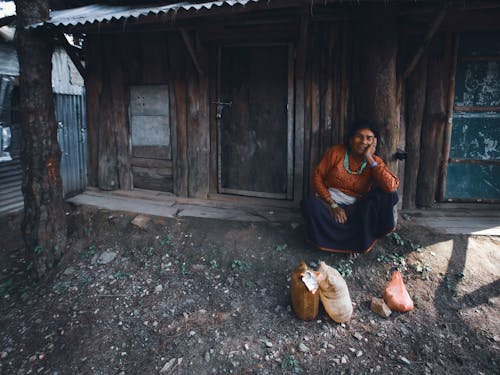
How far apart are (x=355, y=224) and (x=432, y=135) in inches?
74.8

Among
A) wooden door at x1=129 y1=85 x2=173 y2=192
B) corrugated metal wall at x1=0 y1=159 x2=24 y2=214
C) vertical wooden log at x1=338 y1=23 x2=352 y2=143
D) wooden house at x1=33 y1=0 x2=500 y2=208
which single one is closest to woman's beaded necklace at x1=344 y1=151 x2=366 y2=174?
wooden house at x1=33 y1=0 x2=500 y2=208

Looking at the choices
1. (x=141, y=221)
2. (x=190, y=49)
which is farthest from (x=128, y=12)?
(x=141, y=221)

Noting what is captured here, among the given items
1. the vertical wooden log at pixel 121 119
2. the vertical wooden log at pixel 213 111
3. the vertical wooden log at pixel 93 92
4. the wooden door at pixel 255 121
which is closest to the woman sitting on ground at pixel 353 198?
the wooden door at pixel 255 121

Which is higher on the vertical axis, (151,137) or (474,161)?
(151,137)

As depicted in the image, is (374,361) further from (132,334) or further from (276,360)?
(132,334)

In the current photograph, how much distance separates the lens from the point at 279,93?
5.30 metres

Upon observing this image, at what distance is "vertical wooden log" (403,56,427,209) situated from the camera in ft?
15.7

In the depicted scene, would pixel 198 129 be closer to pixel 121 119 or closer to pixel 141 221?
pixel 121 119

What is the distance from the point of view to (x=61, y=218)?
458 cm

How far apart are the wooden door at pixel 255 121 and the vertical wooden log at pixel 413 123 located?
152cm

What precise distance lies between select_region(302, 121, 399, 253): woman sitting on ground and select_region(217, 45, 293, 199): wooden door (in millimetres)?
1134

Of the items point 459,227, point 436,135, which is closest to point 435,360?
point 459,227

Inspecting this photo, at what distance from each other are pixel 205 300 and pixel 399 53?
372 cm

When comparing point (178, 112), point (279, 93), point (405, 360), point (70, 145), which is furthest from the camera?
point (70, 145)
